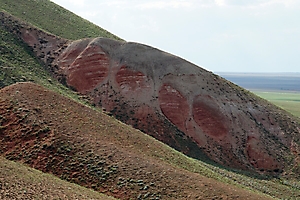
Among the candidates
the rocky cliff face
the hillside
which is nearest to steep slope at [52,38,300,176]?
the rocky cliff face

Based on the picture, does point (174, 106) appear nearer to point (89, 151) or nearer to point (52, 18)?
point (89, 151)

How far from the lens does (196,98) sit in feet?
162

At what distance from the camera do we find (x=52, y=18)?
70.5m

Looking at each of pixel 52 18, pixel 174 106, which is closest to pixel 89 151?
pixel 174 106

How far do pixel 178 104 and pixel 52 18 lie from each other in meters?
33.6

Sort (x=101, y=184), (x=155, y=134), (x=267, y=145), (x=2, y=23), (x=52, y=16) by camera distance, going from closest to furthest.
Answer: (x=101, y=184) < (x=155, y=134) < (x=267, y=145) < (x=2, y=23) < (x=52, y=16)

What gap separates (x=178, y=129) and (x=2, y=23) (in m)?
28.8

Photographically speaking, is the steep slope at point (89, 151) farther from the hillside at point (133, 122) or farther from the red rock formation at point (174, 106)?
the red rock formation at point (174, 106)

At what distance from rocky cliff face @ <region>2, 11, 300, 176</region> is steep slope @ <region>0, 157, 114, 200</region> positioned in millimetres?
22759

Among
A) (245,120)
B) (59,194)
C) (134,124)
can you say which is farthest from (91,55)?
(59,194)

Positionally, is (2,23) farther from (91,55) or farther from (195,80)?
(195,80)

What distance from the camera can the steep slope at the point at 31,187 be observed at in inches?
720

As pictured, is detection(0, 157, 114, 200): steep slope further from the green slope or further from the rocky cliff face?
the green slope

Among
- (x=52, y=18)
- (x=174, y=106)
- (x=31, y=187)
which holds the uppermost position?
(x=52, y=18)
